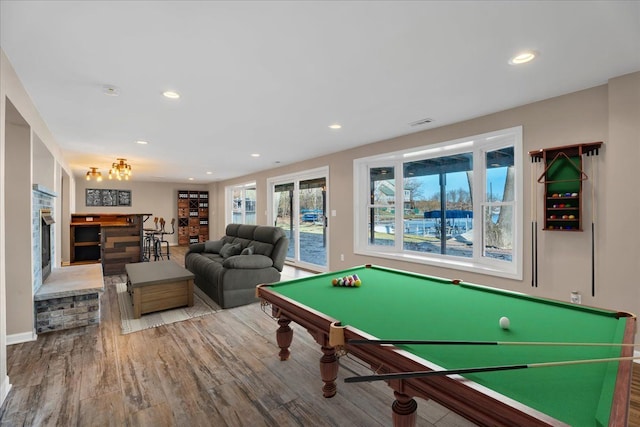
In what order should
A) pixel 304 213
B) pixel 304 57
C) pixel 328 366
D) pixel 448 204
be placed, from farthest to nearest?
pixel 304 213
pixel 448 204
pixel 304 57
pixel 328 366

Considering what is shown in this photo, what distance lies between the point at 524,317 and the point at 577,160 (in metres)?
2.02

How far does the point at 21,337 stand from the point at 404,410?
12.0 ft

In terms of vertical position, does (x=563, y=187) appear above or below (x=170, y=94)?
below

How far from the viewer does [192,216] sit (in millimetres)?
11242

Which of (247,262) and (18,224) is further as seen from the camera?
(247,262)

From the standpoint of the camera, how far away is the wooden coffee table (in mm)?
3562

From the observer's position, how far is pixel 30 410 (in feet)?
6.32

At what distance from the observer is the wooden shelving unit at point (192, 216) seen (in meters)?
11.0

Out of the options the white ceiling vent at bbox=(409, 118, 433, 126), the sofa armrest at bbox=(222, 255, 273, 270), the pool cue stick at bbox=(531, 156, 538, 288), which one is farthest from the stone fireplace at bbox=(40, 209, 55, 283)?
the pool cue stick at bbox=(531, 156, 538, 288)

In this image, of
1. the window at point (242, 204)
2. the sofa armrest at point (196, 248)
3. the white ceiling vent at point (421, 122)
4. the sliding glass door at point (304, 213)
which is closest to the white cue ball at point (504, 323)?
the white ceiling vent at point (421, 122)

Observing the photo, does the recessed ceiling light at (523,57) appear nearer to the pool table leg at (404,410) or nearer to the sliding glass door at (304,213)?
the pool table leg at (404,410)

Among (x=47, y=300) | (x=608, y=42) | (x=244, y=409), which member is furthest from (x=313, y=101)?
(x=47, y=300)

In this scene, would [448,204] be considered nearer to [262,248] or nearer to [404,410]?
[262,248]

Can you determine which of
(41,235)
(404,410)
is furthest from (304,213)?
(404,410)
